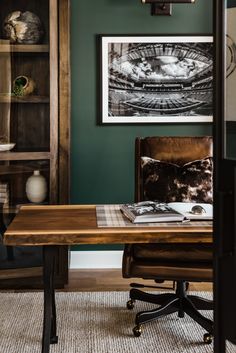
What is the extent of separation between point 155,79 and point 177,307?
5.96 ft

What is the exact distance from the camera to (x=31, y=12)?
3.39 meters

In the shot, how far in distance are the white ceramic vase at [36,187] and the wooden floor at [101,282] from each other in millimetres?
639

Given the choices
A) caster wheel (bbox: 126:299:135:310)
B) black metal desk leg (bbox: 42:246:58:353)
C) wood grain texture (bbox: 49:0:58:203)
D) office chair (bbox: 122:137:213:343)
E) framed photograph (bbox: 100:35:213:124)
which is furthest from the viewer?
framed photograph (bbox: 100:35:213:124)

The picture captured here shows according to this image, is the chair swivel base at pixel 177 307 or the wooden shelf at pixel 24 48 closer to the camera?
the chair swivel base at pixel 177 307

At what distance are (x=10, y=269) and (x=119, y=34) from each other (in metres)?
1.87

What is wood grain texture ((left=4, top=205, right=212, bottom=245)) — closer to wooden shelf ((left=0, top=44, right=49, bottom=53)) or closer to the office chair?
the office chair

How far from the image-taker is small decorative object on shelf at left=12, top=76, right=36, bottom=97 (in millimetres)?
3439

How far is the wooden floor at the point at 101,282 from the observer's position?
11.3 ft

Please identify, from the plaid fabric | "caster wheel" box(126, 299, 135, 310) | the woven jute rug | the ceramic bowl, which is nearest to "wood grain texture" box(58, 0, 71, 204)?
the ceramic bowl

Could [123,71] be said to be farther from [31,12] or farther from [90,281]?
[90,281]

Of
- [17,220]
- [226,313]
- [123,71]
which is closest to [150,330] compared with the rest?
[17,220]

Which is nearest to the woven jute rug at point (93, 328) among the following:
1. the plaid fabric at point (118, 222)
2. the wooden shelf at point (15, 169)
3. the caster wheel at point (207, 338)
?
the caster wheel at point (207, 338)

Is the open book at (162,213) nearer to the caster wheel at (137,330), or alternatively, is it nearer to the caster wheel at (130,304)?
the caster wheel at (137,330)

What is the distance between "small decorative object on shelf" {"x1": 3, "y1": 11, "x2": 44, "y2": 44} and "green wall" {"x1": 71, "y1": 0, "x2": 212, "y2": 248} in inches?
19.3
